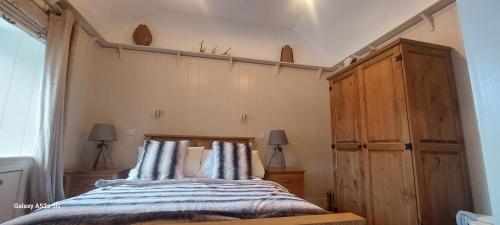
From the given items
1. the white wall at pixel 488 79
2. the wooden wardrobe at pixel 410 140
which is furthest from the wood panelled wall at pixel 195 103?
the white wall at pixel 488 79

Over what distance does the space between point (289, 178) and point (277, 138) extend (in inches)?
22.3

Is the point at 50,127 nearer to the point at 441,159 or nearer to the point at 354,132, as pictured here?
the point at 354,132

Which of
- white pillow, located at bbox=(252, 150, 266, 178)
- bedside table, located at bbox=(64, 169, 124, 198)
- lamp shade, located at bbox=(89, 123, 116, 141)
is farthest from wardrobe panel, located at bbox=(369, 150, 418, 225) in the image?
lamp shade, located at bbox=(89, 123, 116, 141)

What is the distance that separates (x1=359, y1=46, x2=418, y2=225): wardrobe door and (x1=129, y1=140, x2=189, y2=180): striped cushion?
6.27 ft

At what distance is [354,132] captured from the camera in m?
2.54

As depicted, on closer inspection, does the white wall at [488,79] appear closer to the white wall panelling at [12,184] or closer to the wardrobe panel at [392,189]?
the wardrobe panel at [392,189]

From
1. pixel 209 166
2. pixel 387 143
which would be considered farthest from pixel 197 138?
pixel 387 143

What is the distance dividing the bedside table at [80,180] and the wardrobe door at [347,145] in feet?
8.69

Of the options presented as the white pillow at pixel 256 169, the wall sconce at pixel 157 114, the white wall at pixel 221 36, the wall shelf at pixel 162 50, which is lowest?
the white pillow at pixel 256 169

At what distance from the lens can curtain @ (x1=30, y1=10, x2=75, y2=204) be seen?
205cm

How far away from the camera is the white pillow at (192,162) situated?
241cm

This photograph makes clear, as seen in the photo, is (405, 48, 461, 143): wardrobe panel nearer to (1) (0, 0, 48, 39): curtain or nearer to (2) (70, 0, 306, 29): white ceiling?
(2) (70, 0, 306, 29): white ceiling

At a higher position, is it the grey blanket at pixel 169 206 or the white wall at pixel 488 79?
the white wall at pixel 488 79

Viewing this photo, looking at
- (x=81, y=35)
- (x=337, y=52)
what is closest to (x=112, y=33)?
(x=81, y=35)
